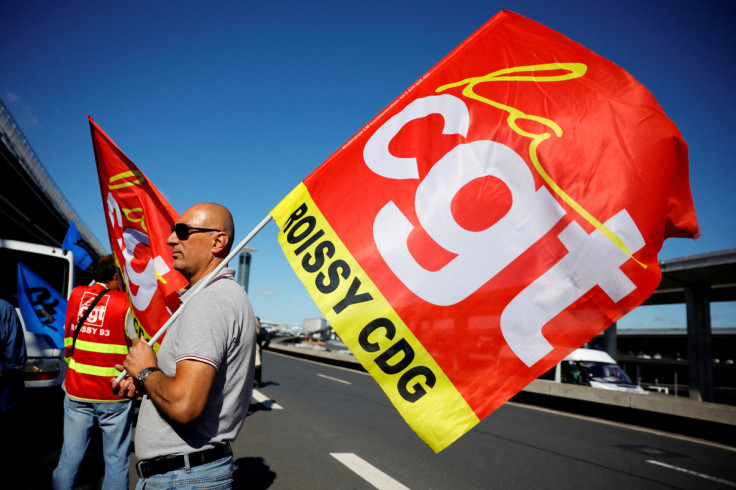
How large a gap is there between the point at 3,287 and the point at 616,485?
8831 mm

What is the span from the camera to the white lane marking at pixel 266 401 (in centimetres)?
969

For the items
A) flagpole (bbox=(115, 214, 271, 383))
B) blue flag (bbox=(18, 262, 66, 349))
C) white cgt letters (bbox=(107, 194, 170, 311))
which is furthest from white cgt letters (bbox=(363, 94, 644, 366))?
blue flag (bbox=(18, 262, 66, 349))

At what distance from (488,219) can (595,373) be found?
15.9m

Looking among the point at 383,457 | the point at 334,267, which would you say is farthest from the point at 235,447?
the point at 334,267

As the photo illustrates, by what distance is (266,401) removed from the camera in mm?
10359

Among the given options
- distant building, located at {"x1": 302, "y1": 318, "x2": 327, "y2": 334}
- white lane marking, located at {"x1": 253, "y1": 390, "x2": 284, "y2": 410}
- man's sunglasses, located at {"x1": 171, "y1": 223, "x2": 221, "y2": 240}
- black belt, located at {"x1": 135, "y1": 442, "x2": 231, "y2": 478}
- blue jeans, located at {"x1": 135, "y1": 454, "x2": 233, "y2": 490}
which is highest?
man's sunglasses, located at {"x1": 171, "y1": 223, "x2": 221, "y2": 240}

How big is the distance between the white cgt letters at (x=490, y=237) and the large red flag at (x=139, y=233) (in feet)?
6.11

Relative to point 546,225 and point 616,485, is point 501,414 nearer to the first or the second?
point 616,485

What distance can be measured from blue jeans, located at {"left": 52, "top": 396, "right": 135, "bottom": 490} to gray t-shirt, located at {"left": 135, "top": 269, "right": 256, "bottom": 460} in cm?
185

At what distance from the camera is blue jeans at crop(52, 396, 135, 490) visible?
3232 millimetres

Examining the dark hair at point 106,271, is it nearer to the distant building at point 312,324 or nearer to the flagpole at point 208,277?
the flagpole at point 208,277

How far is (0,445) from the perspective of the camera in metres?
5.34
